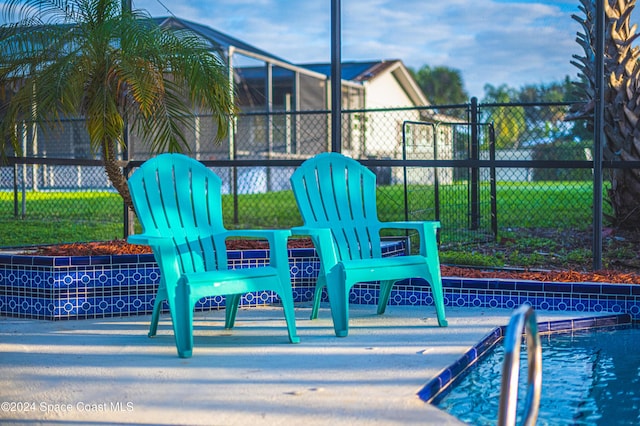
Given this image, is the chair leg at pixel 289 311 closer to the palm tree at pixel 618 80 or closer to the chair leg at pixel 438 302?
the chair leg at pixel 438 302

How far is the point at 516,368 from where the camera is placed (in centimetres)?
183

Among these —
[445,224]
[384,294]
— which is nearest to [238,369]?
[384,294]

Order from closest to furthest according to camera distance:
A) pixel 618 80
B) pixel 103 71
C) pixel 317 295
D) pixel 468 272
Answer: pixel 317 295 → pixel 103 71 → pixel 468 272 → pixel 618 80

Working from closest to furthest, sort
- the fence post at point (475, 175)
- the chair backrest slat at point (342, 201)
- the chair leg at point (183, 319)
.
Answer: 1. the chair leg at point (183, 319)
2. the chair backrest slat at point (342, 201)
3. the fence post at point (475, 175)

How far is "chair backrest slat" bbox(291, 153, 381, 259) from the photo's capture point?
176 inches

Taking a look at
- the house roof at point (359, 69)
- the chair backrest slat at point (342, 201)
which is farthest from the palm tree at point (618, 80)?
the house roof at point (359, 69)

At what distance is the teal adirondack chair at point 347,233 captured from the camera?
4.00 meters

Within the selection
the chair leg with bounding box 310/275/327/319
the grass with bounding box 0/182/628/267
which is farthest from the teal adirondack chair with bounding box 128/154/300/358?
the grass with bounding box 0/182/628/267

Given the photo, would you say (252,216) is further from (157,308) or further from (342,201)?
(157,308)

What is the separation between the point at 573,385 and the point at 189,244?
1.98 meters

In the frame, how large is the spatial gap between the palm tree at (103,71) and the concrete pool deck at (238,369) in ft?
4.12

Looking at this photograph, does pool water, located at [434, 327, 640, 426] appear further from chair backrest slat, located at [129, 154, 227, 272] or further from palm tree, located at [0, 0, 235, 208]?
palm tree, located at [0, 0, 235, 208]

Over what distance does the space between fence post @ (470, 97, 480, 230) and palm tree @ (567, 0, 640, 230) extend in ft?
3.43

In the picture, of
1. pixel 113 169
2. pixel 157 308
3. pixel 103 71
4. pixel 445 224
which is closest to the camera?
pixel 157 308
